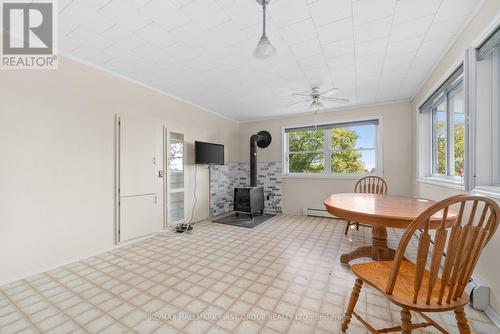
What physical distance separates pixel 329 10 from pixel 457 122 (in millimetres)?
1971

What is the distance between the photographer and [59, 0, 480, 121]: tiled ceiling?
5.53 ft

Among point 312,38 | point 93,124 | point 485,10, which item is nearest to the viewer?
point 485,10

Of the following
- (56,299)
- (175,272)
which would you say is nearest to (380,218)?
(175,272)

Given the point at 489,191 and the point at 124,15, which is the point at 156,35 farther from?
the point at 489,191

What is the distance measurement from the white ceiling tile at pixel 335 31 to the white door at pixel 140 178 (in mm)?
2591

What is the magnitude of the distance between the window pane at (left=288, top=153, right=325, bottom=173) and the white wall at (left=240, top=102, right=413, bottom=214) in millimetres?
255

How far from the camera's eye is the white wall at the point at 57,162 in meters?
1.97

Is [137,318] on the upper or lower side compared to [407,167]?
lower

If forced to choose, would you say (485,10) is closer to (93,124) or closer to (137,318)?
(137,318)

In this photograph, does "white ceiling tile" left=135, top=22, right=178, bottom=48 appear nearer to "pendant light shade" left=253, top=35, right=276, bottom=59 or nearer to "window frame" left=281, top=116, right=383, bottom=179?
"pendant light shade" left=253, top=35, right=276, bottom=59

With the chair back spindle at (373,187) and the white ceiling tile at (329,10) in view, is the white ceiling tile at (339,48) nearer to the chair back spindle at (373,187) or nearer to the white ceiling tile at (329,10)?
the white ceiling tile at (329,10)

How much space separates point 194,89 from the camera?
3.37m

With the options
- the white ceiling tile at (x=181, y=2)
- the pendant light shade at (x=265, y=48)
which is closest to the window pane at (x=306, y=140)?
the pendant light shade at (x=265, y=48)

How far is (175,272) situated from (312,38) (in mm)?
2690
